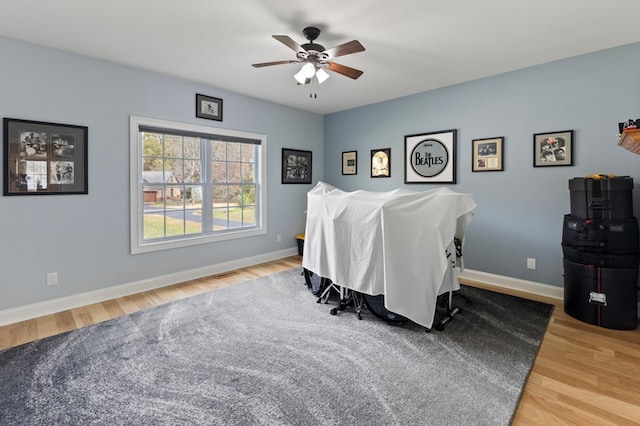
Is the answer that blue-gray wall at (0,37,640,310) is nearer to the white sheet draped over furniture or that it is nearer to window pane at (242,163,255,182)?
window pane at (242,163,255,182)

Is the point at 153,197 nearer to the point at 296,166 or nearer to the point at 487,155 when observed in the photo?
the point at 296,166

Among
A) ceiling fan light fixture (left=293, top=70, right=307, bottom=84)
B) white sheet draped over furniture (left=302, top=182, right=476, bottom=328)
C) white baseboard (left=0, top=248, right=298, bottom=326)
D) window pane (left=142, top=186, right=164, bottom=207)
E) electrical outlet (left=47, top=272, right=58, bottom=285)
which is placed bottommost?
white baseboard (left=0, top=248, right=298, bottom=326)

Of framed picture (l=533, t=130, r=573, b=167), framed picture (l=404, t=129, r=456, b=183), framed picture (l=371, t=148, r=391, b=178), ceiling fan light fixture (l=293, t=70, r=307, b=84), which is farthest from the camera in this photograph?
framed picture (l=371, t=148, r=391, b=178)

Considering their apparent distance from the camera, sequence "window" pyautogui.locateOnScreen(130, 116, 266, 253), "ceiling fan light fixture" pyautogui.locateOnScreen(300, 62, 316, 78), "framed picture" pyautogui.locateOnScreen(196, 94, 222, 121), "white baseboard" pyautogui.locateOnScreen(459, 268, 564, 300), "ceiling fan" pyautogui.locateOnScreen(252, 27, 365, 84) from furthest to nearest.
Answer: "framed picture" pyautogui.locateOnScreen(196, 94, 222, 121) < "window" pyautogui.locateOnScreen(130, 116, 266, 253) < "white baseboard" pyautogui.locateOnScreen(459, 268, 564, 300) < "ceiling fan light fixture" pyautogui.locateOnScreen(300, 62, 316, 78) < "ceiling fan" pyautogui.locateOnScreen(252, 27, 365, 84)

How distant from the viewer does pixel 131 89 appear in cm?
363

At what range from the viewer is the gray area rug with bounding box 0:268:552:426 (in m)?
1.78

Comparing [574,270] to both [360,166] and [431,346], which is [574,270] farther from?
[360,166]

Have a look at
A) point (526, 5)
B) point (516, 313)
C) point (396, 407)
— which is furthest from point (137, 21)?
point (516, 313)

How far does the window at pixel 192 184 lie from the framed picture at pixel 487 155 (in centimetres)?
314

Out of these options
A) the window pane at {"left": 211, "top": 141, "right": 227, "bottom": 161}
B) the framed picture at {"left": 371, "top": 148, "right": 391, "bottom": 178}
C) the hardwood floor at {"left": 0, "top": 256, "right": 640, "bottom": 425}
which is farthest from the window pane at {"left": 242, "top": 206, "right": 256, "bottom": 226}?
the framed picture at {"left": 371, "top": 148, "right": 391, "bottom": 178}

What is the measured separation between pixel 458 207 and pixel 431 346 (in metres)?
1.20

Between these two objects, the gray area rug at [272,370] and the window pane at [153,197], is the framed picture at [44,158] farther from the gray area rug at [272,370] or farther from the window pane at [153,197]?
the gray area rug at [272,370]

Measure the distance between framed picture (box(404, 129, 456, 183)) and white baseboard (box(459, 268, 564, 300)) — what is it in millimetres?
1313

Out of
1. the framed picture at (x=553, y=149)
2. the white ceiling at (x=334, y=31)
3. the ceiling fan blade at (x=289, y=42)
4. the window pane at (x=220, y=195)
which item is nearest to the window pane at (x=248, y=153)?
the window pane at (x=220, y=195)
